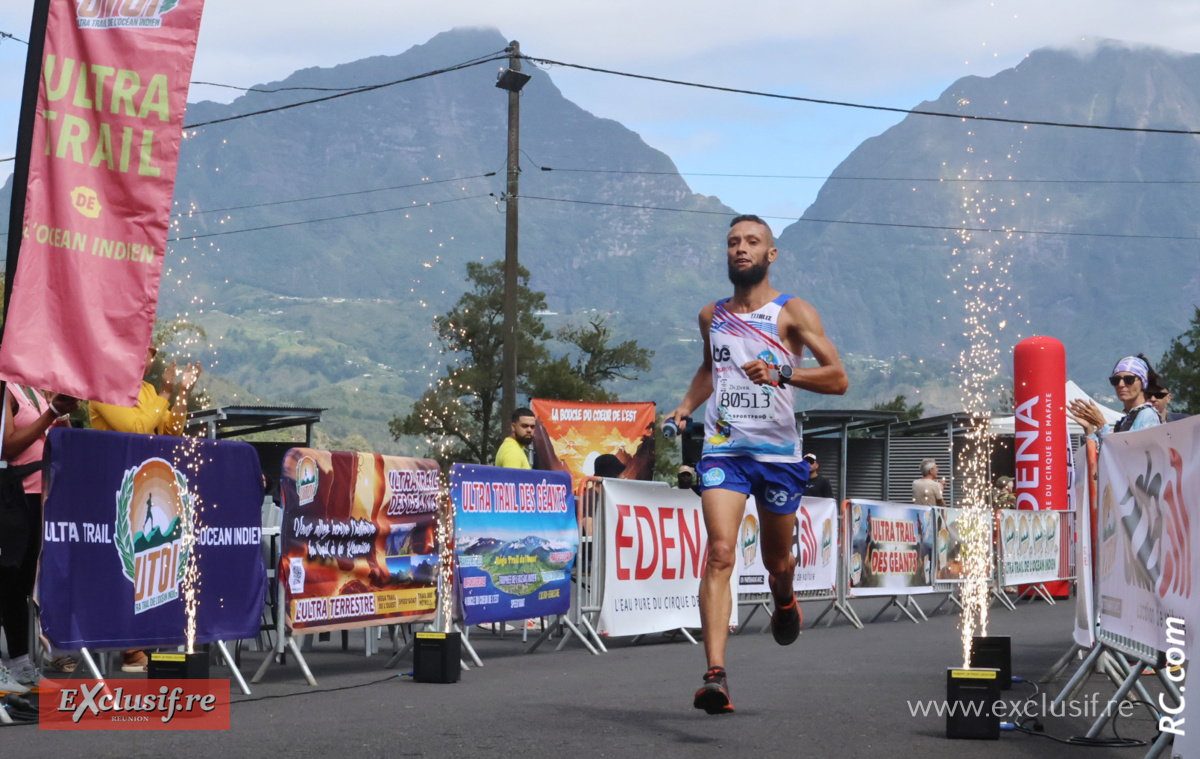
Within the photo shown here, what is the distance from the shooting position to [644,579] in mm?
11367

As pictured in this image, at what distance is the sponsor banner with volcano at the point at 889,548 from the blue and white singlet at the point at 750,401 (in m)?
8.85

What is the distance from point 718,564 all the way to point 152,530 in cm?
307

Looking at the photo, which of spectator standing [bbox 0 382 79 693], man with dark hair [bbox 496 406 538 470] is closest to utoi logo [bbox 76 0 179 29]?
spectator standing [bbox 0 382 79 693]

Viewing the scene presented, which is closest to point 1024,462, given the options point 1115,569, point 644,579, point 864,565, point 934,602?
point 934,602

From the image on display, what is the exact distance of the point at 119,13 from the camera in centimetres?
559

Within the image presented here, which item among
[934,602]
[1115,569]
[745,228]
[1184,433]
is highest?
[745,228]

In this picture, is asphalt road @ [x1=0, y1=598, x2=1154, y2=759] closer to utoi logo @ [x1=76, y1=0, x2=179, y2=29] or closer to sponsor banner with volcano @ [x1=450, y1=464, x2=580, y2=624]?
sponsor banner with volcano @ [x1=450, y1=464, x2=580, y2=624]

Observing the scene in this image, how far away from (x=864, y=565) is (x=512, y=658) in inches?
264

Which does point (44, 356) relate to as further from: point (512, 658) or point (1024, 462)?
point (1024, 462)

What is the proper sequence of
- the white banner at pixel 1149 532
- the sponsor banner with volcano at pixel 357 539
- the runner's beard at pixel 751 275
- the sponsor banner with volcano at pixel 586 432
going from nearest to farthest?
the white banner at pixel 1149 532 → the runner's beard at pixel 751 275 → the sponsor banner with volcano at pixel 357 539 → the sponsor banner with volcano at pixel 586 432

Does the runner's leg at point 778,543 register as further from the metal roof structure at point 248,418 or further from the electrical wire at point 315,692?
the metal roof structure at point 248,418

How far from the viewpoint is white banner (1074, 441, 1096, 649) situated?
22.1 feet

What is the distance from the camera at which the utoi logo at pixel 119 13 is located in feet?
18.2

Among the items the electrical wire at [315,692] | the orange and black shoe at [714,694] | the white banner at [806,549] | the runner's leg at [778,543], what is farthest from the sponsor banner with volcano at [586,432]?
the orange and black shoe at [714,694]
